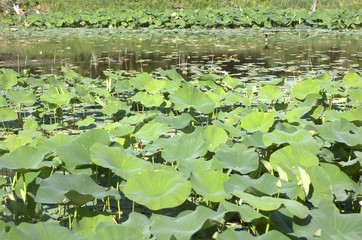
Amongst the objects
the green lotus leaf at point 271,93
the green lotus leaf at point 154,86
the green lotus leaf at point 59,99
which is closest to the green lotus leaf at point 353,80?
the green lotus leaf at point 271,93

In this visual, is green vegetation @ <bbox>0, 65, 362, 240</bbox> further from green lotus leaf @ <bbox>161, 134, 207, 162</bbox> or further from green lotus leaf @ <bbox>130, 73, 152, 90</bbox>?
green lotus leaf @ <bbox>130, 73, 152, 90</bbox>

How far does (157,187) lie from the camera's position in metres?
1.78

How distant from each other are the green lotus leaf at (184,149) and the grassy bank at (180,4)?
14.3 meters

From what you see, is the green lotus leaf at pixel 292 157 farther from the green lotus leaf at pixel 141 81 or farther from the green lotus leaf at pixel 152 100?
the green lotus leaf at pixel 141 81

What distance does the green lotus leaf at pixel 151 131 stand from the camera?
2.55m

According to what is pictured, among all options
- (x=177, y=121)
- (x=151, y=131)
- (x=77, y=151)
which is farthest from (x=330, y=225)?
(x=177, y=121)

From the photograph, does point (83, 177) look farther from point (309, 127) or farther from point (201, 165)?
point (309, 127)

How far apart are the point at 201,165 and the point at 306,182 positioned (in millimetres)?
417

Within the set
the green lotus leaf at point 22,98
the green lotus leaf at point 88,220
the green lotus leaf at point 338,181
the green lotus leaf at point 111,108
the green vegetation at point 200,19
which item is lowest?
the green vegetation at point 200,19

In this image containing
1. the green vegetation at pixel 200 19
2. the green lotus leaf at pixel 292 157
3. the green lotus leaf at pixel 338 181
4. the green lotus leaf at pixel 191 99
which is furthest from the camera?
the green vegetation at pixel 200 19

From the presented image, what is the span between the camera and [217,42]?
A: 1023 cm

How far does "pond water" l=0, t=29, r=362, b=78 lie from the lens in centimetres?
695

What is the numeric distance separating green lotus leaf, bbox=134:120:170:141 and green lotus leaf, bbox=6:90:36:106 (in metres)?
1.31

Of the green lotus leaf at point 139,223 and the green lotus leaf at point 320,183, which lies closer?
the green lotus leaf at point 139,223
